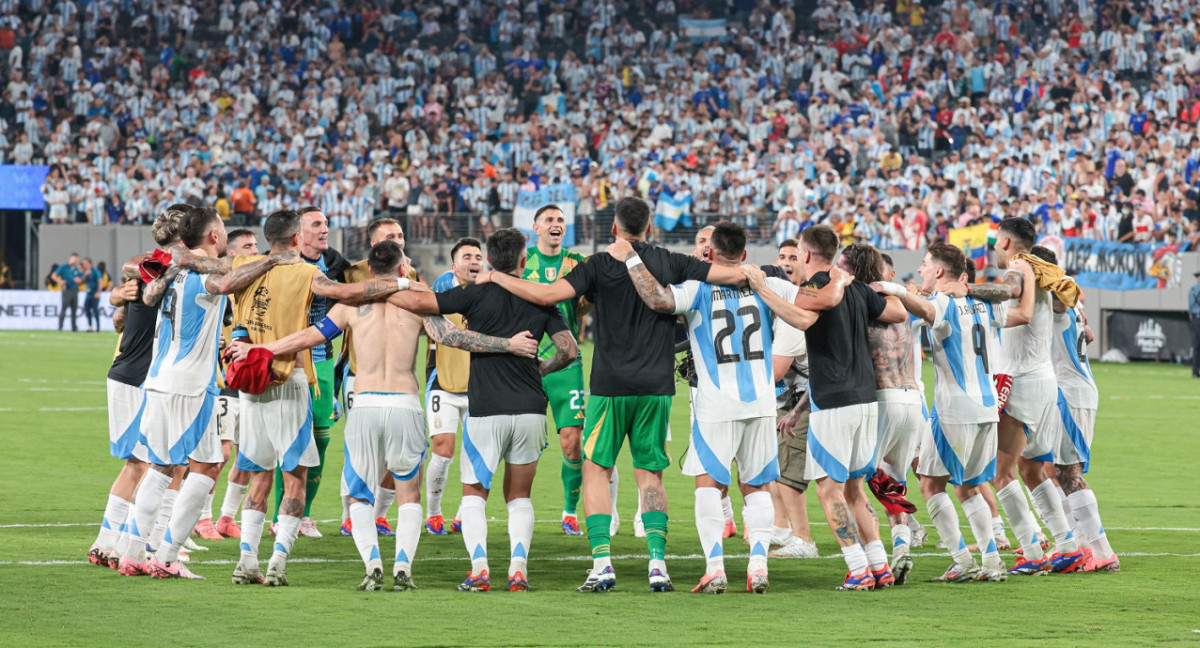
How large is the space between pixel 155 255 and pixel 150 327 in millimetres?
564

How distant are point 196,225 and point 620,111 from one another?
34.2 m

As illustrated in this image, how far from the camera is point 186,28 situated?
49531mm

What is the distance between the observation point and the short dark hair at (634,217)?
9.02 m

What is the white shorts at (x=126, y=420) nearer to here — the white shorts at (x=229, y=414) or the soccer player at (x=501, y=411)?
the white shorts at (x=229, y=414)

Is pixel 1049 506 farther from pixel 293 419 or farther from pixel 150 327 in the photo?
pixel 150 327

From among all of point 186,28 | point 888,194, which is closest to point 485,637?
point 888,194

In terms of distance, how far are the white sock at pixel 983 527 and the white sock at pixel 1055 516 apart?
27.8 inches

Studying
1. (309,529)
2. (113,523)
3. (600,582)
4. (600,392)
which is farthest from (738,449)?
(113,523)

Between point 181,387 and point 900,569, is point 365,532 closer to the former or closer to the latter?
point 181,387

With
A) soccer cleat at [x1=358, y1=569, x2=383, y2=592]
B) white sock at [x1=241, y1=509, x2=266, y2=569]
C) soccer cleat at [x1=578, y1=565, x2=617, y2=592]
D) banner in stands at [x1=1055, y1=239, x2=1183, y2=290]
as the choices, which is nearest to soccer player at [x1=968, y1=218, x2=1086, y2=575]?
soccer cleat at [x1=578, y1=565, x2=617, y2=592]

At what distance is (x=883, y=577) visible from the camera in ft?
29.9

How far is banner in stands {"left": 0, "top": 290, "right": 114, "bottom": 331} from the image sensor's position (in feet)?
134

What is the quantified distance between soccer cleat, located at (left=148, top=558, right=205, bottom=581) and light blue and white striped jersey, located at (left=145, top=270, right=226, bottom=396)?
1.05 meters

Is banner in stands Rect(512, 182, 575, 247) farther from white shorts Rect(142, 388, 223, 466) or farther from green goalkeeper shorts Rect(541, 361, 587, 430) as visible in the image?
white shorts Rect(142, 388, 223, 466)
